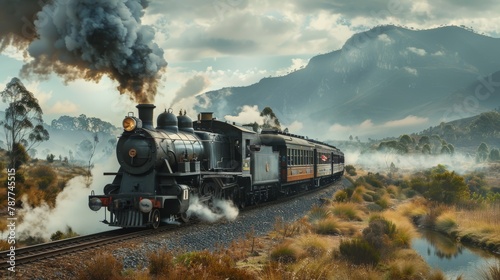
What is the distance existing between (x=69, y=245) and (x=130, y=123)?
4590mm

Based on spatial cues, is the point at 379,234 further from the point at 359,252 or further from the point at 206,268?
the point at 206,268

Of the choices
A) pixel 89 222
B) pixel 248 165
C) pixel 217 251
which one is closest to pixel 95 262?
pixel 217 251

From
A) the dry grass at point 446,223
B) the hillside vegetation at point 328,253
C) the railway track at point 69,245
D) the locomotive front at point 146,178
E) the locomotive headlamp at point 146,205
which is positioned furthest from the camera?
the dry grass at point 446,223

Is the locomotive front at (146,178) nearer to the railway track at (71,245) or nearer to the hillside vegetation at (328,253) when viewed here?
the railway track at (71,245)

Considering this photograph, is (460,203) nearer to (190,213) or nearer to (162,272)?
(190,213)

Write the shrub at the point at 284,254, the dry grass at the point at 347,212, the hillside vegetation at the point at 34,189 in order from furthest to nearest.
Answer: the hillside vegetation at the point at 34,189
the dry grass at the point at 347,212
the shrub at the point at 284,254

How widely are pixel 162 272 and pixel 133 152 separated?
6176 mm

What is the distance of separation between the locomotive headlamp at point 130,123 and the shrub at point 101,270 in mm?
6501

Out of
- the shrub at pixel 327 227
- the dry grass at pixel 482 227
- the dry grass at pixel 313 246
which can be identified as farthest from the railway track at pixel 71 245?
the dry grass at pixel 482 227

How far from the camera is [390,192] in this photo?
41844 millimetres

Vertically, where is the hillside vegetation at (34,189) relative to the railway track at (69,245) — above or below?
above

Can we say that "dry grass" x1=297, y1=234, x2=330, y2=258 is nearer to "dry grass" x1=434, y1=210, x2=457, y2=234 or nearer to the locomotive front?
the locomotive front

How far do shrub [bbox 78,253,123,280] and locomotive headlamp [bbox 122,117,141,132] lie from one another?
6.50m

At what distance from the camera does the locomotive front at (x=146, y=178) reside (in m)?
15.7
